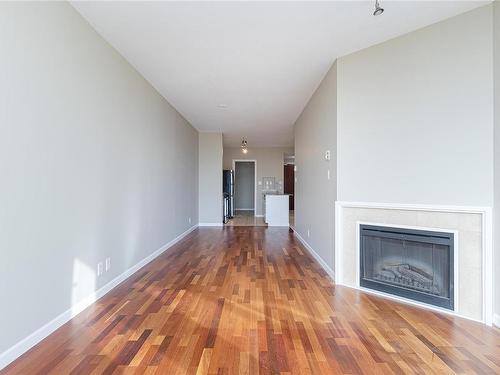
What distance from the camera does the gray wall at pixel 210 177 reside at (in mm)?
7262

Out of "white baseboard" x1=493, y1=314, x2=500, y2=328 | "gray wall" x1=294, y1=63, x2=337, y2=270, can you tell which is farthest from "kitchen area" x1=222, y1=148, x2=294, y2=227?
"white baseboard" x1=493, y1=314, x2=500, y2=328

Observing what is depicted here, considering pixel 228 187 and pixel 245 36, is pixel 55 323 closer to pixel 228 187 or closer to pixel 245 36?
pixel 245 36

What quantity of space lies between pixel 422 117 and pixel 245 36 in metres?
1.90

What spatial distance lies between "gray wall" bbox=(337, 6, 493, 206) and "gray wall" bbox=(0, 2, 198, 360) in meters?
2.53

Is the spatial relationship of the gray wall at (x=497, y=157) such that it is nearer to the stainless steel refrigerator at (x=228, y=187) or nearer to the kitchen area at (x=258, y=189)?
the kitchen area at (x=258, y=189)

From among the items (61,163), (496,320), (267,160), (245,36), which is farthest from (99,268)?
(267,160)

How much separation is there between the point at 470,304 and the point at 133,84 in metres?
4.23

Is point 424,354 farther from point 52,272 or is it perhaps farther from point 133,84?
point 133,84

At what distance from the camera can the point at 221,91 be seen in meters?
4.19

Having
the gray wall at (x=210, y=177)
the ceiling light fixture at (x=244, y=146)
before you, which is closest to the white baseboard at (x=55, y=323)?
the gray wall at (x=210, y=177)

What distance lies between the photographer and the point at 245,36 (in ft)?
8.71

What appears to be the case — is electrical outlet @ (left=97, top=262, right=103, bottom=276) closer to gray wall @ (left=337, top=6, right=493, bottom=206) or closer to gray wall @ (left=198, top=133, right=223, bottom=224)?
gray wall @ (left=337, top=6, right=493, bottom=206)

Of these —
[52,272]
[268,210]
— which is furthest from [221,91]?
[268,210]

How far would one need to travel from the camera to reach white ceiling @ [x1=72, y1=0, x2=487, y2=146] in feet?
7.37
